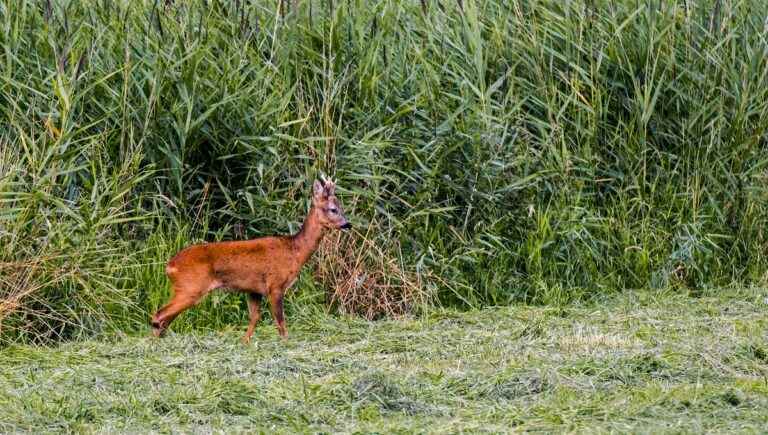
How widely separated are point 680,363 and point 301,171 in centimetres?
362

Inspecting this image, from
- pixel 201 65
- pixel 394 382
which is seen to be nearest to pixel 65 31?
pixel 201 65

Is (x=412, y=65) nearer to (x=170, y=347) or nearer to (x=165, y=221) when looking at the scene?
(x=165, y=221)

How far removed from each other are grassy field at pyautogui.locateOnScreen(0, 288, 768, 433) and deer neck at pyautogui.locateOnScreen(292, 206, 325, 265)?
19.1 inches

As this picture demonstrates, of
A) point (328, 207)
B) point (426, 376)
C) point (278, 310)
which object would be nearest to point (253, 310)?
point (278, 310)

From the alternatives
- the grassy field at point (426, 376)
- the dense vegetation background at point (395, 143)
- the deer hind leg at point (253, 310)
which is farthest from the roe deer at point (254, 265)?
the dense vegetation background at point (395, 143)

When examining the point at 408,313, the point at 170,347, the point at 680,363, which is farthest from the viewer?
the point at 408,313

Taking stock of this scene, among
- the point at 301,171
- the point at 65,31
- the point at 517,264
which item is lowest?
the point at 517,264

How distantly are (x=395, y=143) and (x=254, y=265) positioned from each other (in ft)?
6.31

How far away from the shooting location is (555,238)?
11375 millimetres

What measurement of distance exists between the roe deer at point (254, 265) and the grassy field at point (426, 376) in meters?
0.20

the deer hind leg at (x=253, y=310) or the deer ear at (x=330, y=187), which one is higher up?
the deer ear at (x=330, y=187)

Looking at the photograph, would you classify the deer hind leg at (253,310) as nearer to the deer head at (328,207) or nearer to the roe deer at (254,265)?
the roe deer at (254,265)

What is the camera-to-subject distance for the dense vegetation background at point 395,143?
10.3 meters

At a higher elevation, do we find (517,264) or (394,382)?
(394,382)
